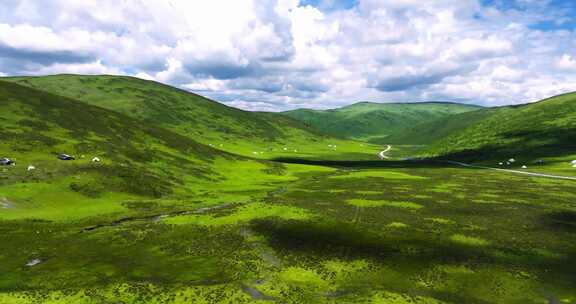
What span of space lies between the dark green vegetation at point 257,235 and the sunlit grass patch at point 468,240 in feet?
2.06

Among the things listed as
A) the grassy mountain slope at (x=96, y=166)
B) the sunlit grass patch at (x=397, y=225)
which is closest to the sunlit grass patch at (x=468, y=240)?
the sunlit grass patch at (x=397, y=225)

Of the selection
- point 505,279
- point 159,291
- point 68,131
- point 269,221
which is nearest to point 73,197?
point 269,221

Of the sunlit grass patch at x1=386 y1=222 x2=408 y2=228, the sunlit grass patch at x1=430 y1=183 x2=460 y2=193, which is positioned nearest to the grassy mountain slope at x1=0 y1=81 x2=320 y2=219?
the sunlit grass patch at x1=386 y1=222 x2=408 y2=228

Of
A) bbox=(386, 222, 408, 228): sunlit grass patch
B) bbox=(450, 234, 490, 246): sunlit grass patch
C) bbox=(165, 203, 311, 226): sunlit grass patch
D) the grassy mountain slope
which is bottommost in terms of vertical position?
bbox=(450, 234, 490, 246): sunlit grass patch

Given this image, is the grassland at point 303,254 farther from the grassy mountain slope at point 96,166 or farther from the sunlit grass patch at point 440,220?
the grassy mountain slope at point 96,166

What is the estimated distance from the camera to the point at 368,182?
13475 centimetres

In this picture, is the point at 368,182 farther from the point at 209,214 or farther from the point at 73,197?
the point at 73,197

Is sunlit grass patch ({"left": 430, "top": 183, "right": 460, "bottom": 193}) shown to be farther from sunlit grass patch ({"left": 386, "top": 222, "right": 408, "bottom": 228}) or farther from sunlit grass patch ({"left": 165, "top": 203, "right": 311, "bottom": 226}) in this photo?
sunlit grass patch ({"left": 165, "top": 203, "right": 311, "bottom": 226})

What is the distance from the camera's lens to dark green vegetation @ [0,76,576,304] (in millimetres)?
43469

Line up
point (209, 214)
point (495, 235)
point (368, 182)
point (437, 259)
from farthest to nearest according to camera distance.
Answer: point (368, 182), point (209, 214), point (495, 235), point (437, 259)

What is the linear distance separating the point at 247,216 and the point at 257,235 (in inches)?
510

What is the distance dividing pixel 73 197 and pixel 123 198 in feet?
34.8

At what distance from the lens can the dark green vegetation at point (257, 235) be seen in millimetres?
43469

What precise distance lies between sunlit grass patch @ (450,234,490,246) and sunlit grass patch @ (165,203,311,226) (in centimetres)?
2731
